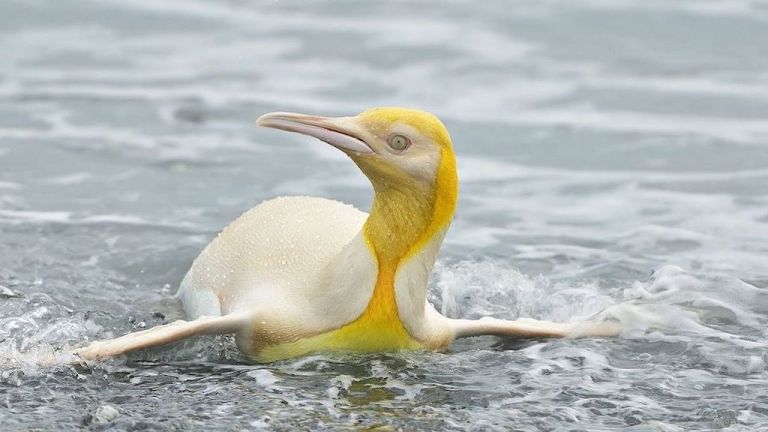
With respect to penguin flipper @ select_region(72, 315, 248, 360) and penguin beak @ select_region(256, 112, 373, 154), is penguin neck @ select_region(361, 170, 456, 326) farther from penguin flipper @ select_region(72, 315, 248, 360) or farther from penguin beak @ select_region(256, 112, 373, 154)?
penguin flipper @ select_region(72, 315, 248, 360)

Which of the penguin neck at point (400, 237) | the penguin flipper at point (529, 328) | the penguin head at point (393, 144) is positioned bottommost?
the penguin flipper at point (529, 328)

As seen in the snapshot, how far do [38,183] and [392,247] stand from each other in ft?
15.8

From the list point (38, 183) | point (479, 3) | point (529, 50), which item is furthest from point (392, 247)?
point (479, 3)

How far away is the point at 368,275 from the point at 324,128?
A: 0.69m

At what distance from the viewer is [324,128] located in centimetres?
629

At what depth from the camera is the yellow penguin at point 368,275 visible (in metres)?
6.30

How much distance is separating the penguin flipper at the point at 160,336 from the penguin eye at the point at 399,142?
1.07 metres

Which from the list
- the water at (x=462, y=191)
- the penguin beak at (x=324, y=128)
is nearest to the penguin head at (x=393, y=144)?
the penguin beak at (x=324, y=128)

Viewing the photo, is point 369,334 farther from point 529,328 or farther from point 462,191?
point 462,191

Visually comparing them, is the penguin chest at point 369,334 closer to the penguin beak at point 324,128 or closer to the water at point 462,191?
the water at point 462,191

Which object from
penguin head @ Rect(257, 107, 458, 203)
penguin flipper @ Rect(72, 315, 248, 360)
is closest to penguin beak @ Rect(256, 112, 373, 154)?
penguin head @ Rect(257, 107, 458, 203)

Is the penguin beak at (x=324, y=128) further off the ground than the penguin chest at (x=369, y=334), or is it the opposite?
the penguin beak at (x=324, y=128)

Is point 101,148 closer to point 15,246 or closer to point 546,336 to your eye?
point 15,246

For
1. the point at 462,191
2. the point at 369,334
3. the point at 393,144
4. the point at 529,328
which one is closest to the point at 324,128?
the point at 393,144
